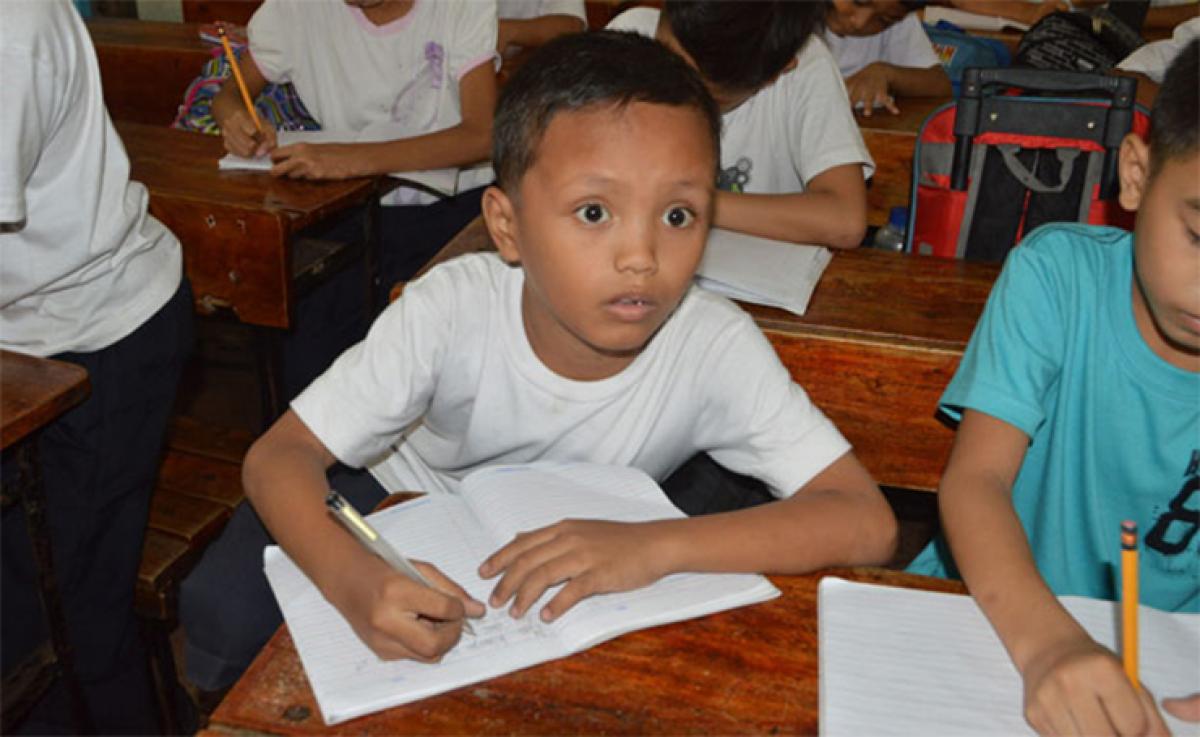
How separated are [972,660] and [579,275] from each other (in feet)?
1.75

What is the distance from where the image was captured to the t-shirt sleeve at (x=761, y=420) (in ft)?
3.82

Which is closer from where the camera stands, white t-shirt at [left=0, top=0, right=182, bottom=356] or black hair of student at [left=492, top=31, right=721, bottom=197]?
black hair of student at [left=492, top=31, right=721, bottom=197]

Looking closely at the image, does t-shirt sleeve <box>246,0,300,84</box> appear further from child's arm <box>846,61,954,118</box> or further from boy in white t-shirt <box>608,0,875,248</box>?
child's arm <box>846,61,954,118</box>

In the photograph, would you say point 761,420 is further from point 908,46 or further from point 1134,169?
point 908,46

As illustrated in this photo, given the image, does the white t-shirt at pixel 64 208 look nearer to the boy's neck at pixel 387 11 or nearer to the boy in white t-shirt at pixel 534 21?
the boy's neck at pixel 387 11

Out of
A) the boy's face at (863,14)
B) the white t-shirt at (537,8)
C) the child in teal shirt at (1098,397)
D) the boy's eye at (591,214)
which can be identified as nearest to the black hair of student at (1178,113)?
the child in teal shirt at (1098,397)

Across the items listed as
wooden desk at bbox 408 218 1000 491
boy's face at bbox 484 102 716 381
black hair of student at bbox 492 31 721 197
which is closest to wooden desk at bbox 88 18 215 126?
wooden desk at bbox 408 218 1000 491

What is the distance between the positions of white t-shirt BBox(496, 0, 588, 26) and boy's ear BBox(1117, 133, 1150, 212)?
284 centimetres

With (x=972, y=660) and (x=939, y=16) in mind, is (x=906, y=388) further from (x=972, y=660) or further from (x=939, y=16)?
(x=939, y=16)

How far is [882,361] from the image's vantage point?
60.1 inches

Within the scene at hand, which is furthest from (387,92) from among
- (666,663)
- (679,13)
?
(666,663)

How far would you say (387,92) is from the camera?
2658 millimetres

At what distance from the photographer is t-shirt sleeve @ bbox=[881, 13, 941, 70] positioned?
3.17 m

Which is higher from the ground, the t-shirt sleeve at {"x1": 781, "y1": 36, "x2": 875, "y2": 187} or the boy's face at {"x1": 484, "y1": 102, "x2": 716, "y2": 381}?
the boy's face at {"x1": 484, "y1": 102, "x2": 716, "y2": 381}
